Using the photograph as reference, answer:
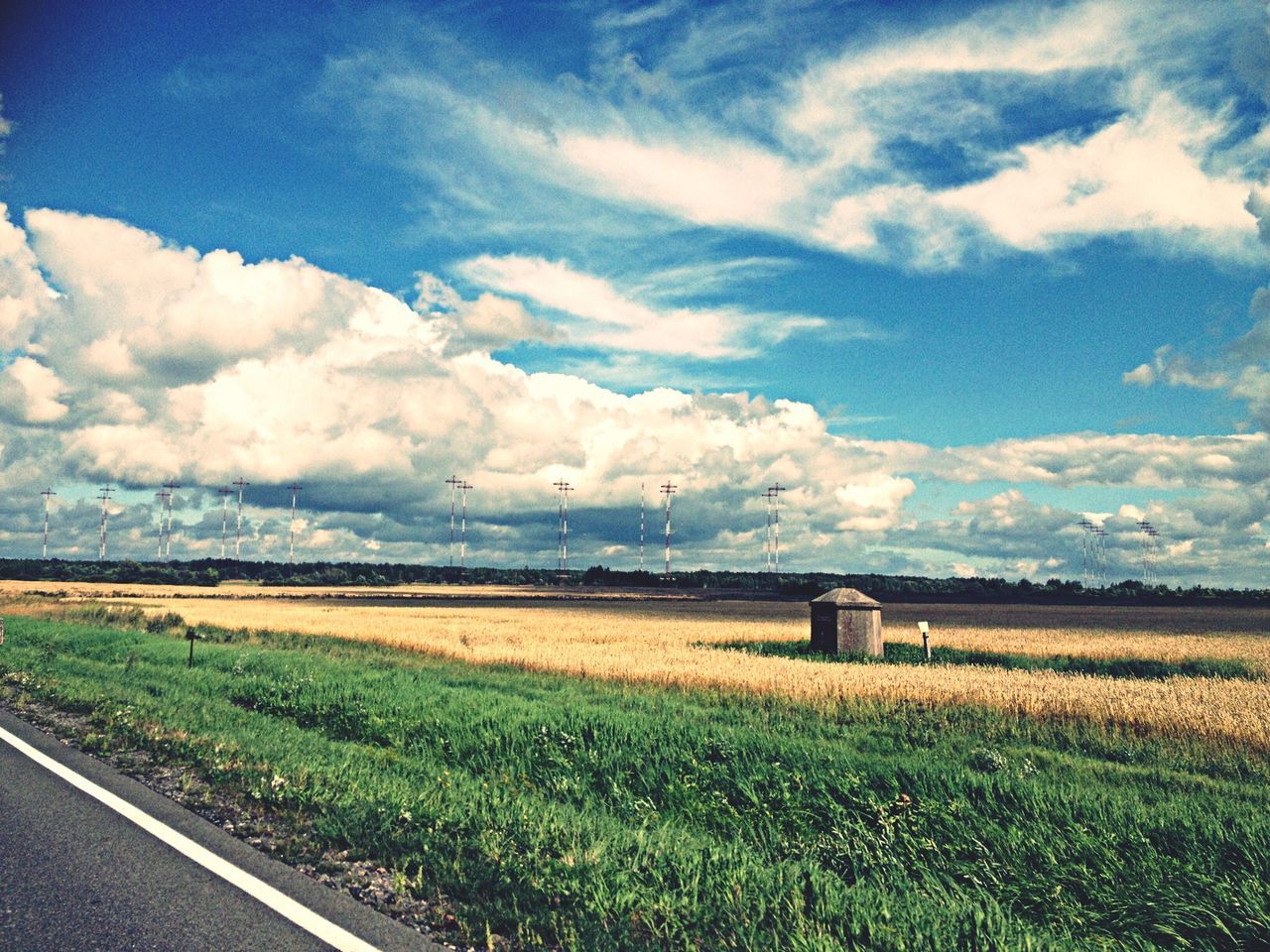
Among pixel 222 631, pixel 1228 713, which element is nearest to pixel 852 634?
pixel 1228 713

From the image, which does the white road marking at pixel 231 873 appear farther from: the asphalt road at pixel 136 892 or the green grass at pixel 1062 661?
the green grass at pixel 1062 661

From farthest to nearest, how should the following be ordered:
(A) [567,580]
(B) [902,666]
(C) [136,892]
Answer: (A) [567,580] → (B) [902,666] → (C) [136,892]

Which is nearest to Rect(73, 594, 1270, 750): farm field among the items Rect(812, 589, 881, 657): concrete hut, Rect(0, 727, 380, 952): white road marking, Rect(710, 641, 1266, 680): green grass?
Rect(710, 641, 1266, 680): green grass

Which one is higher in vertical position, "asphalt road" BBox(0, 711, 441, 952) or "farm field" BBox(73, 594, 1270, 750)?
"asphalt road" BBox(0, 711, 441, 952)

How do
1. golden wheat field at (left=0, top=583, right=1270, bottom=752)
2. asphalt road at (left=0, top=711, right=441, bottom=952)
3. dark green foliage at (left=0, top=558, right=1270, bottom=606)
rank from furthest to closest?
dark green foliage at (left=0, top=558, right=1270, bottom=606)
golden wheat field at (left=0, top=583, right=1270, bottom=752)
asphalt road at (left=0, top=711, right=441, bottom=952)

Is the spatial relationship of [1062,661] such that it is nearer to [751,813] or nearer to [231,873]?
[751,813]

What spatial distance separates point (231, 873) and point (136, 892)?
0.67 m

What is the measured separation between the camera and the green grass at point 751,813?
616 centimetres

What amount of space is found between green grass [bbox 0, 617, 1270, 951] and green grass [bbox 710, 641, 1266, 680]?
13.7 m

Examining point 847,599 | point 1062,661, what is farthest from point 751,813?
point 1062,661

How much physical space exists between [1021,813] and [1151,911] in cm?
208

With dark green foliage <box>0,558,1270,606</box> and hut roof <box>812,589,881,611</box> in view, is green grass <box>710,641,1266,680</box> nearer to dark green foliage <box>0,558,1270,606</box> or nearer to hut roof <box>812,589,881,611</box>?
hut roof <box>812,589,881,611</box>

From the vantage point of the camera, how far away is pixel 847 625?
30875 mm

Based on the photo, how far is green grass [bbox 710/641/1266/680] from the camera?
28484mm
